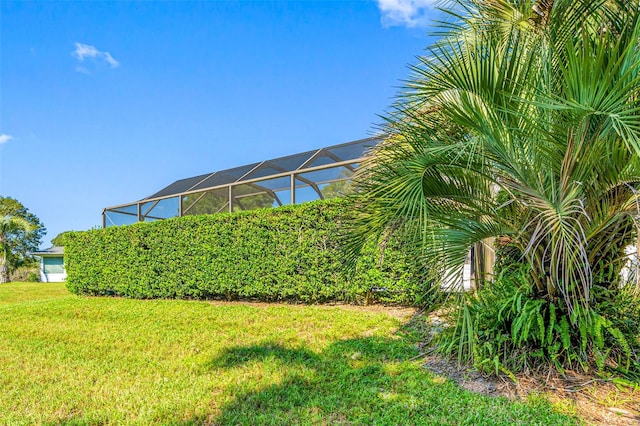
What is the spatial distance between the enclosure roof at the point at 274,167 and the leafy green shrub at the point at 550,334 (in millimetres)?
4999

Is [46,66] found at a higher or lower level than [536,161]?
higher

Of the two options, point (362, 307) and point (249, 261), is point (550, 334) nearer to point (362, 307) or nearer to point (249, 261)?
point (362, 307)

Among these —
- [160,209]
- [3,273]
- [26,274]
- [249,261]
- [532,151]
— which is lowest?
[26,274]

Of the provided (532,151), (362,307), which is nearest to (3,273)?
(362,307)

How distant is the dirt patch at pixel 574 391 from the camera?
2.71 m

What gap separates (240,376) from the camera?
3.59m

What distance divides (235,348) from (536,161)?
389 cm

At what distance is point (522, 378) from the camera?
3236 mm

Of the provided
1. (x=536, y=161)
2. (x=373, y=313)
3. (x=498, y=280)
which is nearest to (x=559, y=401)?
(x=498, y=280)

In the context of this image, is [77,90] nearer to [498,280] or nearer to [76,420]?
[76,420]

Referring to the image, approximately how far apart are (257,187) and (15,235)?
1072 inches

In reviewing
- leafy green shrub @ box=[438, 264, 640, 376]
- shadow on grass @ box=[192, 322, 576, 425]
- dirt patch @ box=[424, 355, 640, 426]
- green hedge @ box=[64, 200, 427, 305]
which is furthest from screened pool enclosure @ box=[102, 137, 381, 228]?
dirt patch @ box=[424, 355, 640, 426]

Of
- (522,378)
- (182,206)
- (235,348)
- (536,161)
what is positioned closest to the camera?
(536,161)

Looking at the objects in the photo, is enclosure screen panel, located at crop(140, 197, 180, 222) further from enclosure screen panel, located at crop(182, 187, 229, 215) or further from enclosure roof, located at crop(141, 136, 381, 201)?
enclosure screen panel, located at crop(182, 187, 229, 215)
